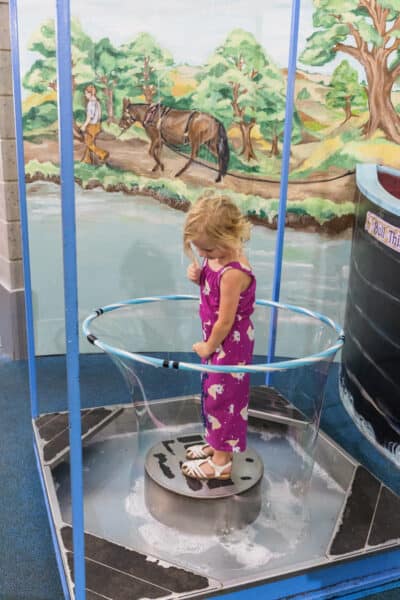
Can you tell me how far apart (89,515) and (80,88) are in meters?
1.91

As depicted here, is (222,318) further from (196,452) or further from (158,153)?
(158,153)

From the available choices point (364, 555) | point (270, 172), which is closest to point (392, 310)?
point (364, 555)

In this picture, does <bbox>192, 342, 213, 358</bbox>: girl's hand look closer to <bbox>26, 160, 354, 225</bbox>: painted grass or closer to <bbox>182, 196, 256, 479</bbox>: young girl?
<bbox>182, 196, 256, 479</bbox>: young girl

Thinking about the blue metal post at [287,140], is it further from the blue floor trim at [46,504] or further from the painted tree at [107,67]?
the painted tree at [107,67]

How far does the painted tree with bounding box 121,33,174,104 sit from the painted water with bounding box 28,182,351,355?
1.64ft

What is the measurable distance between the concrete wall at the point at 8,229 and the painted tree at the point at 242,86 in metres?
0.88

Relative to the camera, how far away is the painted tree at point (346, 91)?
2.74 meters

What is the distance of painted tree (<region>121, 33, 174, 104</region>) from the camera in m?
2.67

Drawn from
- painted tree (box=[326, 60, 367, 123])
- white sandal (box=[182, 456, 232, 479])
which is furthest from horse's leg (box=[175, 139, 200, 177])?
white sandal (box=[182, 456, 232, 479])

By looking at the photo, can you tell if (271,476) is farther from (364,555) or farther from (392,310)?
(392,310)

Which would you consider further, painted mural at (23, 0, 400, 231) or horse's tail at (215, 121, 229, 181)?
horse's tail at (215, 121, 229, 181)

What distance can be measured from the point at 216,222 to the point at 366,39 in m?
1.69

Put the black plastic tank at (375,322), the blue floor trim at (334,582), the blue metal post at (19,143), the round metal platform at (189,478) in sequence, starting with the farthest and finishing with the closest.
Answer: the black plastic tank at (375,322), the blue metal post at (19,143), the round metal platform at (189,478), the blue floor trim at (334,582)

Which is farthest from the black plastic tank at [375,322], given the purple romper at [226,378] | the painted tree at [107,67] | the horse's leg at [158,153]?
the painted tree at [107,67]
